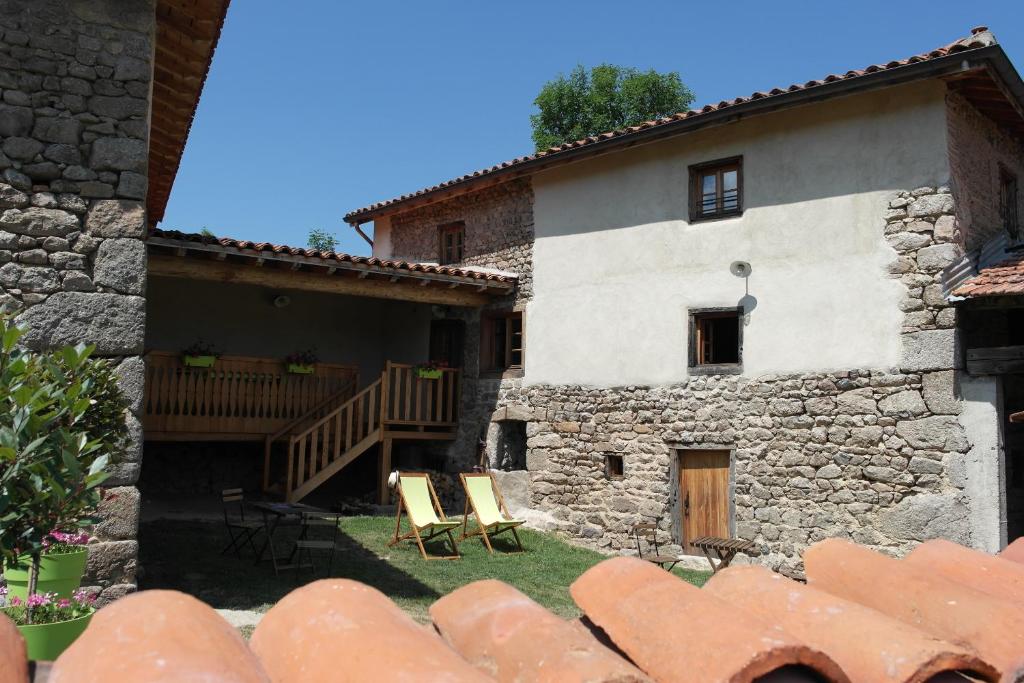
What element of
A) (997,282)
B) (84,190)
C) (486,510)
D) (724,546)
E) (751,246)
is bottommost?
(724,546)

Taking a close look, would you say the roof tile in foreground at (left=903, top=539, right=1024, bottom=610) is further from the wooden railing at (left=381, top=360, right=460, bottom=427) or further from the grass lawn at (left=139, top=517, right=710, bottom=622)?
the wooden railing at (left=381, top=360, right=460, bottom=427)

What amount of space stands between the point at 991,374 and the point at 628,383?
4.27m

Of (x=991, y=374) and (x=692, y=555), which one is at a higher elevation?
(x=991, y=374)

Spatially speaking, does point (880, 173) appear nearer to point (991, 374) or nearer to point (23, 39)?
point (991, 374)

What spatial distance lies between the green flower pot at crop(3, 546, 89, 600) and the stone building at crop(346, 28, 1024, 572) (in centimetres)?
719

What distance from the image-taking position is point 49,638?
3338 millimetres

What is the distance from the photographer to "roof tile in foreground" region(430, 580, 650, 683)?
1.58m

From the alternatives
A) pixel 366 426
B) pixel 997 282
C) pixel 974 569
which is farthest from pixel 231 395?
pixel 974 569

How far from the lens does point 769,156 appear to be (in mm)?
9523

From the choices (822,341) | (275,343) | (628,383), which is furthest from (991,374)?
(275,343)

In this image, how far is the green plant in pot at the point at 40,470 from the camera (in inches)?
111

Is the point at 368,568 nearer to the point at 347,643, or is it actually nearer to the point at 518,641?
the point at 518,641

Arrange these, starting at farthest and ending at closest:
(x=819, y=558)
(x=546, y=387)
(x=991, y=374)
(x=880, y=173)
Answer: (x=546, y=387) < (x=880, y=173) < (x=991, y=374) < (x=819, y=558)

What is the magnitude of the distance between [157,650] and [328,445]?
34.7ft
